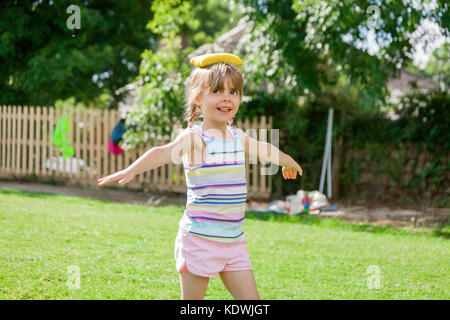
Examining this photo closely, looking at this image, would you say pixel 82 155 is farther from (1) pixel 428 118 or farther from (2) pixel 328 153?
(1) pixel 428 118

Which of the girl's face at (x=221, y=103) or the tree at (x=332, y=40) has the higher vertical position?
the tree at (x=332, y=40)

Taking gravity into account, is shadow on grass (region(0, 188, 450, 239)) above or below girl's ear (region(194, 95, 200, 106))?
below

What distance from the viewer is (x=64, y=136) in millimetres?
11102

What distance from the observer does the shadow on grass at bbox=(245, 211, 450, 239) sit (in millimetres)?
6622

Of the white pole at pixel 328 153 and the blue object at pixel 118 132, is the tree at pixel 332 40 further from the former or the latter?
the blue object at pixel 118 132

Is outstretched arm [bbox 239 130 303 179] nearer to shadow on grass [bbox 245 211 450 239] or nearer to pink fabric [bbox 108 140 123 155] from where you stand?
shadow on grass [bbox 245 211 450 239]

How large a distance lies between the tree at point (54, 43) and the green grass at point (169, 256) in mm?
6753

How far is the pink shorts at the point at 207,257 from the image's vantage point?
2.45 metres

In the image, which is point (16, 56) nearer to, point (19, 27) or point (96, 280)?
point (19, 27)

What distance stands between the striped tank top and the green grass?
4.46ft

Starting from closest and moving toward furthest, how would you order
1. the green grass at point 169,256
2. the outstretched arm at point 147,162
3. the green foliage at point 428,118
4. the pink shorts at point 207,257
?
the outstretched arm at point 147,162, the pink shorts at point 207,257, the green grass at point 169,256, the green foliage at point 428,118

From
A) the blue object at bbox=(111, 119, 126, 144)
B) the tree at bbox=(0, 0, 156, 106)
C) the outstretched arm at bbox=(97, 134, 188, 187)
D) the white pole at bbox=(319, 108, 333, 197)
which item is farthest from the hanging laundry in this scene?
the outstretched arm at bbox=(97, 134, 188, 187)

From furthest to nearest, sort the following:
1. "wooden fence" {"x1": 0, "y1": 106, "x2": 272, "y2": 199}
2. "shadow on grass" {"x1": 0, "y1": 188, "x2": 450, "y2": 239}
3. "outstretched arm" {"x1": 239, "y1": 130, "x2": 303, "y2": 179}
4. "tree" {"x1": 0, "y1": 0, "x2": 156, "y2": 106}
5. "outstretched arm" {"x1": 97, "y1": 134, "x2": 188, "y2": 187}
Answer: "tree" {"x1": 0, "y1": 0, "x2": 156, "y2": 106} → "wooden fence" {"x1": 0, "y1": 106, "x2": 272, "y2": 199} → "shadow on grass" {"x1": 0, "y1": 188, "x2": 450, "y2": 239} → "outstretched arm" {"x1": 239, "y1": 130, "x2": 303, "y2": 179} → "outstretched arm" {"x1": 97, "y1": 134, "x2": 188, "y2": 187}

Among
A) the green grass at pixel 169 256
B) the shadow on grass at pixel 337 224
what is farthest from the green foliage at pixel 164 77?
the shadow on grass at pixel 337 224
